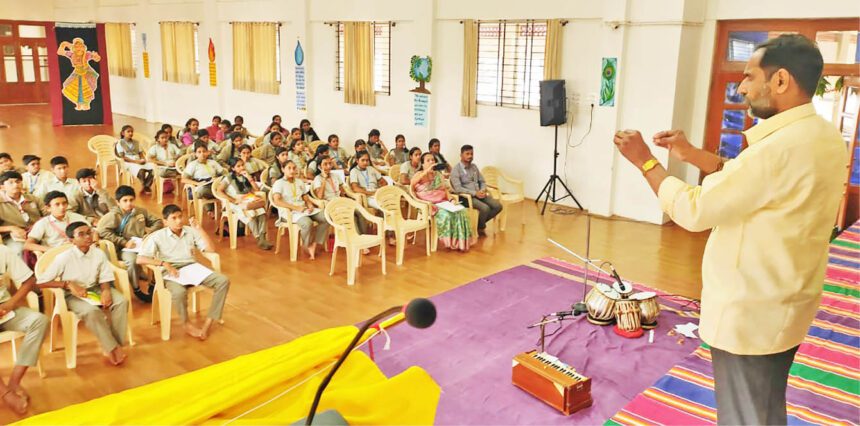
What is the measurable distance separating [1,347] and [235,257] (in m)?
2.53

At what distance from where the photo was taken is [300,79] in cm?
1317

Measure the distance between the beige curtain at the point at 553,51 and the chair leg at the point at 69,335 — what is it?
22.2 feet

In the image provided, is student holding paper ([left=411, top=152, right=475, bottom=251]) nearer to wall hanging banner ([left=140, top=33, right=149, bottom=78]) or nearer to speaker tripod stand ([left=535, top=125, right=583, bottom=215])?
speaker tripod stand ([left=535, top=125, right=583, bottom=215])

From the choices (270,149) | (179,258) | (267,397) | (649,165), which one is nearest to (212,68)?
(270,149)

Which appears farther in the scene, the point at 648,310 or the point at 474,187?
the point at 474,187

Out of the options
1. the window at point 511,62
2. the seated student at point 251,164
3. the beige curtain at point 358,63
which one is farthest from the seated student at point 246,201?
the beige curtain at point 358,63

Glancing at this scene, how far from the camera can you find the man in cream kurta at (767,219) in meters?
1.74

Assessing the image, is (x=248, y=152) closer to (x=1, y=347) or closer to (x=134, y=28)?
(x=1, y=347)

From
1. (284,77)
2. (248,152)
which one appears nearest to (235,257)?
(248,152)

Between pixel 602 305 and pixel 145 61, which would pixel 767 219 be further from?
pixel 145 61

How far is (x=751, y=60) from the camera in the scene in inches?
72.4

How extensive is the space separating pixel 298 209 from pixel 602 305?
3.41 metres

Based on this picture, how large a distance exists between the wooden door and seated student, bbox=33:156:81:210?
15.6 meters

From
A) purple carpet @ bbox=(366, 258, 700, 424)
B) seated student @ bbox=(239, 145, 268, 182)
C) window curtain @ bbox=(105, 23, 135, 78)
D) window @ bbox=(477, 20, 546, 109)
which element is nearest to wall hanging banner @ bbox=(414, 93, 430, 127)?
window @ bbox=(477, 20, 546, 109)
